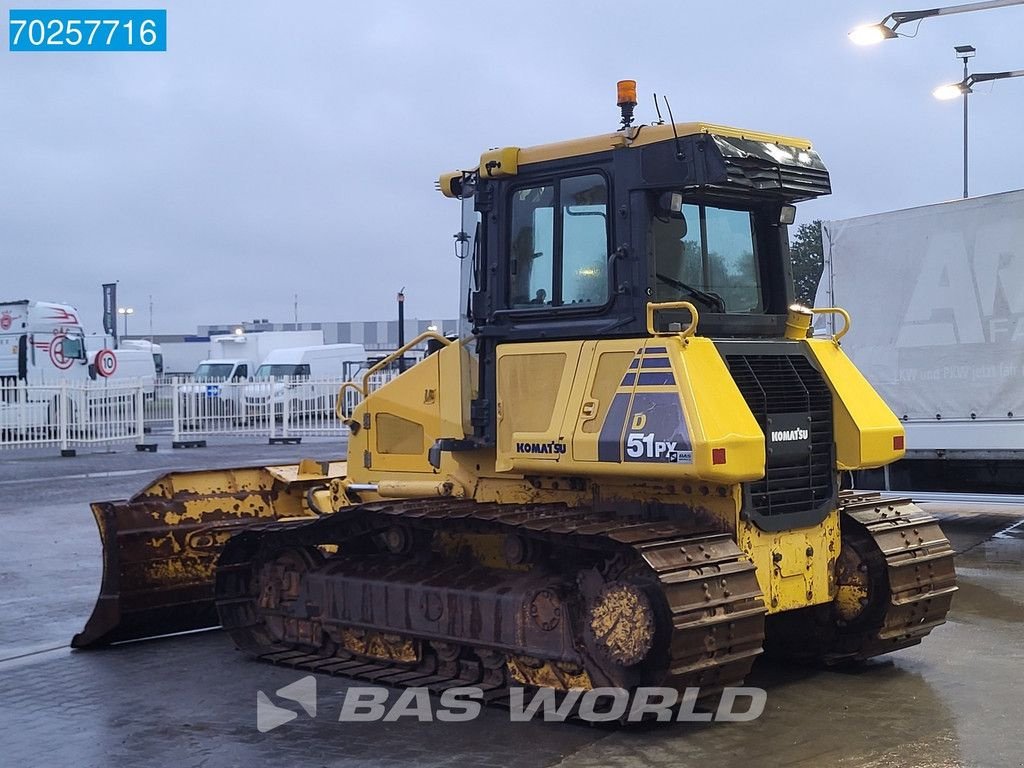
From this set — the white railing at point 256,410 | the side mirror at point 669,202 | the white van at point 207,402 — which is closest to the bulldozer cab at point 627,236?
the side mirror at point 669,202

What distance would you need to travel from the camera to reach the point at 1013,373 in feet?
44.1

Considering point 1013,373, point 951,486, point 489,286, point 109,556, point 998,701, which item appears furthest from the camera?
point 951,486

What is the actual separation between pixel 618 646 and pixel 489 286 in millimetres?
2458

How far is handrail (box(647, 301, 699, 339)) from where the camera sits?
6930 mm

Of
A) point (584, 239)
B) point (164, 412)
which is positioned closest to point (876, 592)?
point (584, 239)

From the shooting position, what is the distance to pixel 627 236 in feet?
23.7

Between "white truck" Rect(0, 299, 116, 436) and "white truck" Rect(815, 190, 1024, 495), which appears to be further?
"white truck" Rect(0, 299, 116, 436)

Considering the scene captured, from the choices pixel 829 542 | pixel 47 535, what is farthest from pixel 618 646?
pixel 47 535

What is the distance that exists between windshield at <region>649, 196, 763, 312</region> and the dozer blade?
3.73 m

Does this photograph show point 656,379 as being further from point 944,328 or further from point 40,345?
point 40,345

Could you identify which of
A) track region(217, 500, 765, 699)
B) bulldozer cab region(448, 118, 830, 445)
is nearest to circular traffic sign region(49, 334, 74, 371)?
track region(217, 500, 765, 699)

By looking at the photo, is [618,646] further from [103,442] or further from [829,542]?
[103,442]

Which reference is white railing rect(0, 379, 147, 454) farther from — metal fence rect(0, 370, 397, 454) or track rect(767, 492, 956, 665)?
track rect(767, 492, 956, 665)

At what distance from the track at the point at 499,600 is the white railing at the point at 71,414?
64.7 feet
